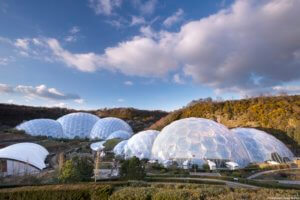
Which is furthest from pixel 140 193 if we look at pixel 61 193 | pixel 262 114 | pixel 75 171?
pixel 262 114

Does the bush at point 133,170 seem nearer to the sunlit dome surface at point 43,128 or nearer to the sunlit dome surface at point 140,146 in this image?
the sunlit dome surface at point 140,146

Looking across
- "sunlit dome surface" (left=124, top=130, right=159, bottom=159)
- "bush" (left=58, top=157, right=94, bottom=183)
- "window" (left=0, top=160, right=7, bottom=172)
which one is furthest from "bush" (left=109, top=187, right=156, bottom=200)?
"sunlit dome surface" (left=124, top=130, right=159, bottom=159)

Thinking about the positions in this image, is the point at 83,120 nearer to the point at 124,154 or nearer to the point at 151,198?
the point at 124,154

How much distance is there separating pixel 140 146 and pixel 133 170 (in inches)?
623

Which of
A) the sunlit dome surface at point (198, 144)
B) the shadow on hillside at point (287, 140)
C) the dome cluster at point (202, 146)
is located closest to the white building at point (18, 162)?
the dome cluster at point (202, 146)

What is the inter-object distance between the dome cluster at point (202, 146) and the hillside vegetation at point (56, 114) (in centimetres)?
3919

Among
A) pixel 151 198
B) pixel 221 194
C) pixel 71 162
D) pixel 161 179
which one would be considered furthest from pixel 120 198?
pixel 161 179

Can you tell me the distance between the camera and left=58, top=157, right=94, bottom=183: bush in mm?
14891

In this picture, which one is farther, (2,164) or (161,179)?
(2,164)

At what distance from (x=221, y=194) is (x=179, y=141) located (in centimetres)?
2004

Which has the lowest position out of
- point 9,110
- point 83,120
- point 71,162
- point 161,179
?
point 161,179

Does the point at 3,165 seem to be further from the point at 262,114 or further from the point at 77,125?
the point at 262,114

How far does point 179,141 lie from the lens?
28219 mm

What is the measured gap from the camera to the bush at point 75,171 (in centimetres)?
1489
